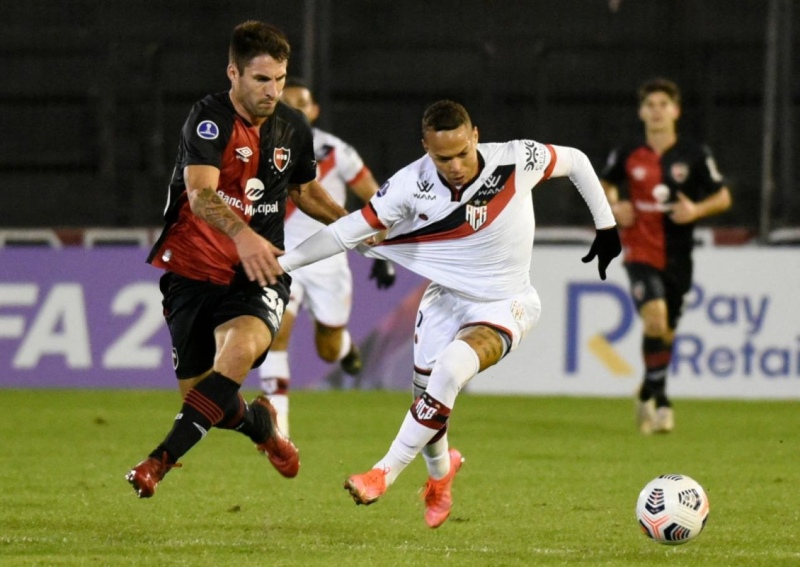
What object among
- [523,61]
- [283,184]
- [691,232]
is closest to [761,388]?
[691,232]

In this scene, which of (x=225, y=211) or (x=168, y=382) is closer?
A: (x=225, y=211)

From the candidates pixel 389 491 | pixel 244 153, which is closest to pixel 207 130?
pixel 244 153

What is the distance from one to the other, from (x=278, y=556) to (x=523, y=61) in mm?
10487

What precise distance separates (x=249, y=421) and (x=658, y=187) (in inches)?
193

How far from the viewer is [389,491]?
312 inches

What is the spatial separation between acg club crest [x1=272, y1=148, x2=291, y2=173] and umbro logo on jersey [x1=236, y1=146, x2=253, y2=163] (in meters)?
0.15

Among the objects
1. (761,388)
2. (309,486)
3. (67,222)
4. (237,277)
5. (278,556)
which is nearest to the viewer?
(278,556)

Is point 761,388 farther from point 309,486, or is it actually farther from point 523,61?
point 309,486

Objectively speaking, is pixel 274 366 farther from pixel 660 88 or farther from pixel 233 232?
pixel 233 232

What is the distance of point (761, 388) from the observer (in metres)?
13.3

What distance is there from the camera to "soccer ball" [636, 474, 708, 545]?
6000mm

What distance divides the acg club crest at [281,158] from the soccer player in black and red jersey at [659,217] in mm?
4343

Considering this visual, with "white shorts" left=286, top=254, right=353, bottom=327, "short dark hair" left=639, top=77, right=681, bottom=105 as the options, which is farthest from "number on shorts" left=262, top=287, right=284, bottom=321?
"short dark hair" left=639, top=77, right=681, bottom=105

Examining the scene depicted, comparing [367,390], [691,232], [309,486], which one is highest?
[691,232]
